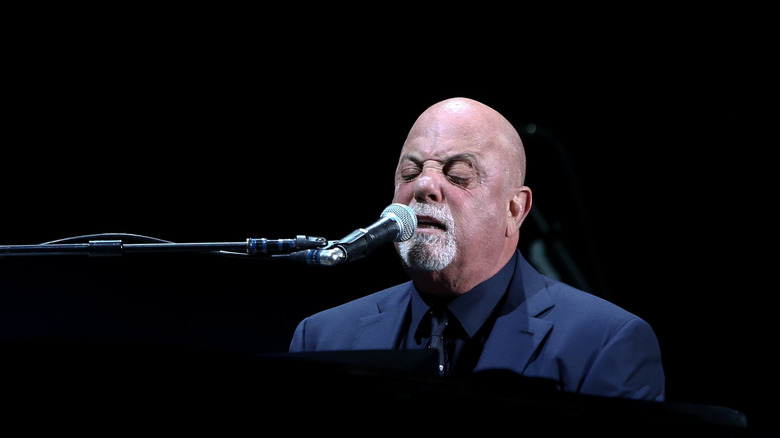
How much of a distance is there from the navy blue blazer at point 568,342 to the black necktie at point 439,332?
0.11 metres

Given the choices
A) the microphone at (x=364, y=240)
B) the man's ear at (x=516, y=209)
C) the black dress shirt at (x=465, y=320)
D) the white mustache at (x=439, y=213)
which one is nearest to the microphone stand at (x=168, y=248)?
the microphone at (x=364, y=240)

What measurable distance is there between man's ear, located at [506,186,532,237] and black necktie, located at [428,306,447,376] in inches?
14.3

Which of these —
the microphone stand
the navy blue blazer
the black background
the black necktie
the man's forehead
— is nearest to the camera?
the microphone stand

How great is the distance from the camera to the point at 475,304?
7.80ft

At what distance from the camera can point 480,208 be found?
239cm

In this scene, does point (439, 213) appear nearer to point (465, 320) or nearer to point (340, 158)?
point (465, 320)

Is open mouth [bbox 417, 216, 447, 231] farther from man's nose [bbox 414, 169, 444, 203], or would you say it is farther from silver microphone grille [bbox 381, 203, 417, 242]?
silver microphone grille [bbox 381, 203, 417, 242]

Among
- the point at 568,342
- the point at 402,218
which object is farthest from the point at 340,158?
the point at 402,218

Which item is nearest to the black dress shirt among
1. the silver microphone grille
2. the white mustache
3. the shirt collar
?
the shirt collar

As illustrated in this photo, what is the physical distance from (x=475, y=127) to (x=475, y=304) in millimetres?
575

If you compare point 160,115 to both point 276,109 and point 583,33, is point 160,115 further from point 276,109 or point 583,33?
point 583,33

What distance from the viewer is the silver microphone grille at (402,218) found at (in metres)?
1.81

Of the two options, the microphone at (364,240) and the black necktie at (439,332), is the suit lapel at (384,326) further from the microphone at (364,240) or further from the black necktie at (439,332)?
the microphone at (364,240)

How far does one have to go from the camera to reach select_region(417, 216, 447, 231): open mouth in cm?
235
